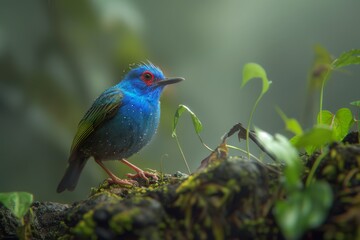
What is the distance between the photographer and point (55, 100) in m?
3.87

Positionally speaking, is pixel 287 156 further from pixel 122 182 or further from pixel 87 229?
pixel 122 182

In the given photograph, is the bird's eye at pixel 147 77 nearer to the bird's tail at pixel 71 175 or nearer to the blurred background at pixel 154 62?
the bird's tail at pixel 71 175

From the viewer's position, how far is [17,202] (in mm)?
1380

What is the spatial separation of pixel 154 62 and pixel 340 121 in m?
2.27

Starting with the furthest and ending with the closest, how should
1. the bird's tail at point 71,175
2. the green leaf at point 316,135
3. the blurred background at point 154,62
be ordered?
the blurred background at point 154,62, the bird's tail at point 71,175, the green leaf at point 316,135

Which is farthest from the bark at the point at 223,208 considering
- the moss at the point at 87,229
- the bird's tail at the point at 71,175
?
the bird's tail at the point at 71,175

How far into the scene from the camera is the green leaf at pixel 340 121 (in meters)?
1.86

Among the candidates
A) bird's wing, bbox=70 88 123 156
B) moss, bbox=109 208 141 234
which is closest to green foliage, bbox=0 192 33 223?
moss, bbox=109 208 141 234

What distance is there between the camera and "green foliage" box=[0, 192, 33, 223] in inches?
53.6

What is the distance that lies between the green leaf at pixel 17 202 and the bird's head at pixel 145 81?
141cm

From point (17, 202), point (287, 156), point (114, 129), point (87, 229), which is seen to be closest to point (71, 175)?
point (114, 129)

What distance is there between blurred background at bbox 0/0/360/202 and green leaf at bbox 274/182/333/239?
8.95ft

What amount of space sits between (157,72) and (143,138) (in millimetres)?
540

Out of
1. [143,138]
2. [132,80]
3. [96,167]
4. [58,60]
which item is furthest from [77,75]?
[143,138]
